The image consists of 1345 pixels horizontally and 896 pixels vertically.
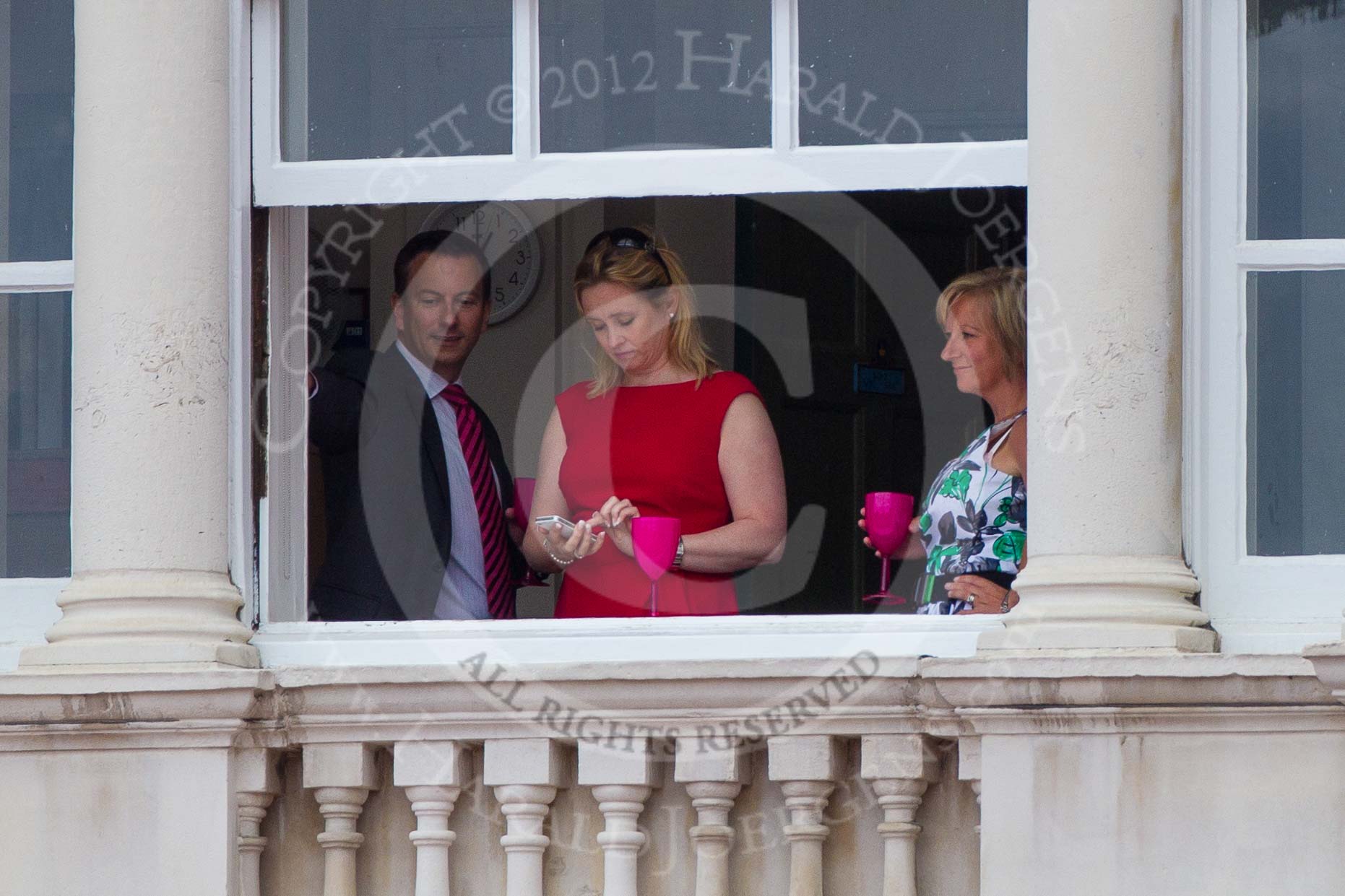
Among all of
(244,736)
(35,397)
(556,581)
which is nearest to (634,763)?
(244,736)

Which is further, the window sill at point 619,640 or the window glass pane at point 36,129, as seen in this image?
the window glass pane at point 36,129

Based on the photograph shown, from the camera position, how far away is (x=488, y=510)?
6691 mm

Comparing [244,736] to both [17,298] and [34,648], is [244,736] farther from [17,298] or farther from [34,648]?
[17,298]

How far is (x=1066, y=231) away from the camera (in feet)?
18.4

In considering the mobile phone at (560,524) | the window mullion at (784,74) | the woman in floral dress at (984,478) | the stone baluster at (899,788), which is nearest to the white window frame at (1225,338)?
the woman in floral dress at (984,478)

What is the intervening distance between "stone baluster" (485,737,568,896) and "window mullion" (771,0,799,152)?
1619 mm

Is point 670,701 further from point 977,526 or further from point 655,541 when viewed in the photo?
point 977,526

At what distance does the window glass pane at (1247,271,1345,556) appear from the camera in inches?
223

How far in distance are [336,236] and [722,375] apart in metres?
2.12

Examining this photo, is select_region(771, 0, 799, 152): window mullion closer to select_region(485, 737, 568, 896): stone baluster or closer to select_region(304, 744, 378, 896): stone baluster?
select_region(485, 737, 568, 896): stone baluster

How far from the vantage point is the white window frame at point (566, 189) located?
5.82 m

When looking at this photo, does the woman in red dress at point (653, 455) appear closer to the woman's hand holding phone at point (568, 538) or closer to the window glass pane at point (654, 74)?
the woman's hand holding phone at point (568, 538)

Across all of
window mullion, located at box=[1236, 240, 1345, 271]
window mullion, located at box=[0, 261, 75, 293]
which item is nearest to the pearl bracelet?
window mullion, located at box=[0, 261, 75, 293]

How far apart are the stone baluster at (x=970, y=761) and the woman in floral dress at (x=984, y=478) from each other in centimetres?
49
